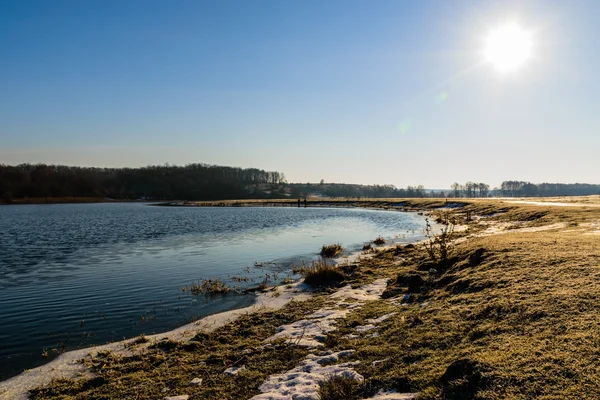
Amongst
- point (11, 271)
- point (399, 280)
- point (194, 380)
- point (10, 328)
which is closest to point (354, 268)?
point (399, 280)

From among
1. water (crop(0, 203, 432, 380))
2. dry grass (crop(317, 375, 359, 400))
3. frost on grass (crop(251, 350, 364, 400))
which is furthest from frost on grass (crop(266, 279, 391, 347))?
water (crop(0, 203, 432, 380))

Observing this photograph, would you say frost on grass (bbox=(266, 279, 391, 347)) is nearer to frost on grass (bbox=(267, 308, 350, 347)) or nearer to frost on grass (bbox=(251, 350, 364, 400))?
frost on grass (bbox=(267, 308, 350, 347))

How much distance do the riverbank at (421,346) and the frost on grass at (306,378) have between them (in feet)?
0.15

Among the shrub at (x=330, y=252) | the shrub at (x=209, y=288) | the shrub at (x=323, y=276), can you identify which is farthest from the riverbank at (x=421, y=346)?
the shrub at (x=330, y=252)

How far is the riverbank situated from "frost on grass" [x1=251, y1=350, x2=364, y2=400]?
4 cm

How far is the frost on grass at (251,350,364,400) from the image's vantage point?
6.55 m

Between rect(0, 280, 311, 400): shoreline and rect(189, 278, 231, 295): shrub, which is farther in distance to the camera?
rect(189, 278, 231, 295): shrub

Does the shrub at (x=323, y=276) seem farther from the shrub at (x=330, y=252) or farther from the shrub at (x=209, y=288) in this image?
the shrub at (x=330, y=252)

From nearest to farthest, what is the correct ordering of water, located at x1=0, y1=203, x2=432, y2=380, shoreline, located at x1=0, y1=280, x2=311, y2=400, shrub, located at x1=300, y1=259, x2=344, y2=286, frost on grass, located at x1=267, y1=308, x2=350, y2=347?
shoreline, located at x1=0, y1=280, x2=311, y2=400, frost on grass, located at x1=267, y1=308, x2=350, y2=347, water, located at x1=0, y1=203, x2=432, y2=380, shrub, located at x1=300, y1=259, x2=344, y2=286

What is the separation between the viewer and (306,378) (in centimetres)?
714

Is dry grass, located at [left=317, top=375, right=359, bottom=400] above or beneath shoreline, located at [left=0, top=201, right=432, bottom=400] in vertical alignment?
above

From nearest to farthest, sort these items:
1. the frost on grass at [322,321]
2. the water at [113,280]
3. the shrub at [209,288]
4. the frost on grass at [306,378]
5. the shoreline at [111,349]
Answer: the frost on grass at [306,378] < the shoreline at [111,349] < the frost on grass at [322,321] < the water at [113,280] < the shrub at [209,288]

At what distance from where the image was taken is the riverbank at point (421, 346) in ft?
18.3

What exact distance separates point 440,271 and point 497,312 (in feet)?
24.7
